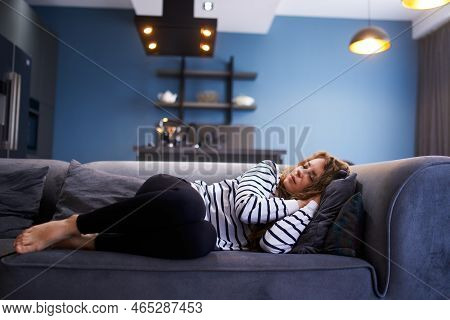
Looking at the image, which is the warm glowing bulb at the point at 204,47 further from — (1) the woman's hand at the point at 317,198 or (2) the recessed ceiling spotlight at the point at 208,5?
(1) the woman's hand at the point at 317,198

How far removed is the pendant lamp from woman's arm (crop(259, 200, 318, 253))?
2.47 metres

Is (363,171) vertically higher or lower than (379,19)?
lower

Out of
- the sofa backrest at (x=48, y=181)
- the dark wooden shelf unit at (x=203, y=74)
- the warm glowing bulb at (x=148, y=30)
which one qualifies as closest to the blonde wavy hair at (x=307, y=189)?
Answer: the sofa backrest at (x=48, y=181)

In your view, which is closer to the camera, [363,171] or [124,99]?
[363,171]

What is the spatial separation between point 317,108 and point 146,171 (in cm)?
330

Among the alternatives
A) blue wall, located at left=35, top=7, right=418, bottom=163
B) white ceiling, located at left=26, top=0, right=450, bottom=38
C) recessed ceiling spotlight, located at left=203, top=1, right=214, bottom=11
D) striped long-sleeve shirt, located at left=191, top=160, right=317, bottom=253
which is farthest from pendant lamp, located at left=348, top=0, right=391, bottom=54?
striped long-sleeve shirt, located at left=191, top=160, right=317, bottom=253

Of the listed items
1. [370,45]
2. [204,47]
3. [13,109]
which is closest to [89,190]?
[204,47]

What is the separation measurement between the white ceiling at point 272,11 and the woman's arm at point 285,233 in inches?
121

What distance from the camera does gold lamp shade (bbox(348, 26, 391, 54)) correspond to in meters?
3.18

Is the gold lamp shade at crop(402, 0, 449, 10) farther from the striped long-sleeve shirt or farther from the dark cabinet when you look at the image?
the dark cabinet

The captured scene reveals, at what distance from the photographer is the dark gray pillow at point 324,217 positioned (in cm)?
129
